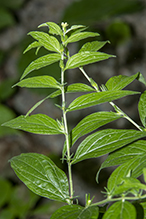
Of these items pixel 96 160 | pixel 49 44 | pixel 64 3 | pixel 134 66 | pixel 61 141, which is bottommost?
pixel 96 160

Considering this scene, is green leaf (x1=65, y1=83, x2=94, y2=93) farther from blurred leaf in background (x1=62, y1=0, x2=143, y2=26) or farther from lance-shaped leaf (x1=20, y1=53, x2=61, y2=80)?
blurred leaf in background (x1=62, y1=0, x2=143, y2=26)

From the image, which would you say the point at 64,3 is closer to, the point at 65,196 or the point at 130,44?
the point at 130,44

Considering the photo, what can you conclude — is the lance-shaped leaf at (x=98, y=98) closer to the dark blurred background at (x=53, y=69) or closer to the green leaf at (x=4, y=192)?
the dark blurred background at (x=53, y=69)

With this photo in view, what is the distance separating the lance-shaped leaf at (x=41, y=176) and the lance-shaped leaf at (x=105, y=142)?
0.04 metres

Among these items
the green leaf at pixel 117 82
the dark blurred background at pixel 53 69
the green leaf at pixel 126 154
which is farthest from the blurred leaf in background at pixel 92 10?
the green leaf at pixel 126 154

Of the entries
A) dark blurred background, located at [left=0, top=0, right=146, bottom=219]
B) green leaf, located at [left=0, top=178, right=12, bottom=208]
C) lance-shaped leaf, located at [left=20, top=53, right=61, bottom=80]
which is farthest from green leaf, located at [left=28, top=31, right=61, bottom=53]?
green leaf, located at [left=0, top=178, right=12, bottom=208]

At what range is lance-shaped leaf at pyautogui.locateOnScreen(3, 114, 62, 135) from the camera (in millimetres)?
439

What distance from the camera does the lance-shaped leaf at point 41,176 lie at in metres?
0.41

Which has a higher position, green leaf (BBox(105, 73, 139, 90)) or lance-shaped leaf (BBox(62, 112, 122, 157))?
green leaf (BBox(105, 73, 139, 90))

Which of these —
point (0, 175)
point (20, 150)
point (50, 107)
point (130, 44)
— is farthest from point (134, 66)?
point (0, 175)

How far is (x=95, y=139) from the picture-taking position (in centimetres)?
45

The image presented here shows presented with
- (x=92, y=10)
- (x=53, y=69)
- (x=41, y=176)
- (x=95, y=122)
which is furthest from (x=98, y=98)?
(x=92, y=10)

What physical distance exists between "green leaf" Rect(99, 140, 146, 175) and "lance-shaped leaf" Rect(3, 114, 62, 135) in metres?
0.10

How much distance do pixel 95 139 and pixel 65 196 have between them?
11 cm
